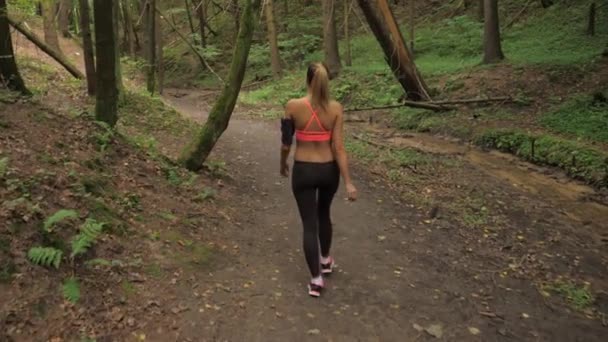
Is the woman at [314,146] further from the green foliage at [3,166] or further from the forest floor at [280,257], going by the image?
the green foliage at [3,166]

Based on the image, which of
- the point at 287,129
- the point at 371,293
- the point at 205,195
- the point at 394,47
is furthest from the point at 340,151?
the point at 394,47

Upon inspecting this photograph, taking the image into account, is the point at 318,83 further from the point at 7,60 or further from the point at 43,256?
the point at 7,60

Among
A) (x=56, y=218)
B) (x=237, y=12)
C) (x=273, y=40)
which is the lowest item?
(x=56, y=218)

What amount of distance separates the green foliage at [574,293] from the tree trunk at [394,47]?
11106mm

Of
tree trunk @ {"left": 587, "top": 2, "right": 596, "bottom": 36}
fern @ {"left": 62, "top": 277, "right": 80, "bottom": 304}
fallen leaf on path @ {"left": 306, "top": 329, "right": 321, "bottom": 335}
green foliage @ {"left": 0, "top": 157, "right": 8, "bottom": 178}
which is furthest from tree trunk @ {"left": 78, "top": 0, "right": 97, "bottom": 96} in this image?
tree trunk @ {"left": 587, "top": 2, "right": 596, "bottom": 36}

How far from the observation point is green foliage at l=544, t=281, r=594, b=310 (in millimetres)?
6035

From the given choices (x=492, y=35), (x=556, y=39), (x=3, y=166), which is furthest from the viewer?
(x=556, y=39)

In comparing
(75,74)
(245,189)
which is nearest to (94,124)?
(245,189)

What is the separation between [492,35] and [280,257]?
50.3 feet

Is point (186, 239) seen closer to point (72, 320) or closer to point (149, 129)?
point (72, 320)

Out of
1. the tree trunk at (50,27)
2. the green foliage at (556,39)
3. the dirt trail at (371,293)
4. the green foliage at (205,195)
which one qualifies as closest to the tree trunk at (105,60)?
the green foliage at (205,195)

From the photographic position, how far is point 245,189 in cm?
922

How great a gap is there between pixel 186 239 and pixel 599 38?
1893 cm

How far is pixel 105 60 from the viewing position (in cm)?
773
